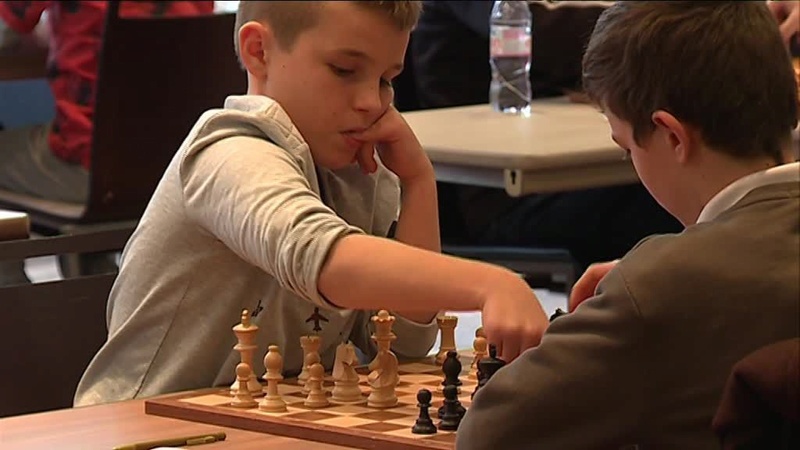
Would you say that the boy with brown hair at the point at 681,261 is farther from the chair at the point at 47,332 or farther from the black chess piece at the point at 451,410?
the chair at the point at 47,332

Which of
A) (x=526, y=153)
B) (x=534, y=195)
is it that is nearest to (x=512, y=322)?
(x=526, y=153)

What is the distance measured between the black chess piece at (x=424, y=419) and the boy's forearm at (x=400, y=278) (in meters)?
0.11

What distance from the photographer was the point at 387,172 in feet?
7.32

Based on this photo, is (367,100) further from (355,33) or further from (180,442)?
(180,442)

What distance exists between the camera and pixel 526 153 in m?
3.16

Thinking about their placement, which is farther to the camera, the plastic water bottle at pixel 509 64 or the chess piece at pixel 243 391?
the plastic water bottle at pixel 509 64

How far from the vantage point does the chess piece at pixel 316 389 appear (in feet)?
5.82

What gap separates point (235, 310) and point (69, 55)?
2.57 metres

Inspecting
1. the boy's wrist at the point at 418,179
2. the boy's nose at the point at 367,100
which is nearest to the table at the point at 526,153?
the boy's wrist at the point at 418,179

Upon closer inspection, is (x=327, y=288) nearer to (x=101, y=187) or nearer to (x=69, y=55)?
(x=101, y=187)

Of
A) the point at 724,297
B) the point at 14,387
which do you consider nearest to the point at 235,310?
the point at 14,387

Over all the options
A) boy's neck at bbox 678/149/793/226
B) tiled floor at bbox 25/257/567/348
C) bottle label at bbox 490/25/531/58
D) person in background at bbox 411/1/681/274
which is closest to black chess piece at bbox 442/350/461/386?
boy's neck at bbox 678/149/793/226

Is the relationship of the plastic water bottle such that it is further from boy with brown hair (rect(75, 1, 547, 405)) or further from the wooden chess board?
the wooden chess board

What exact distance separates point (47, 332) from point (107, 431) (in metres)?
0.53
